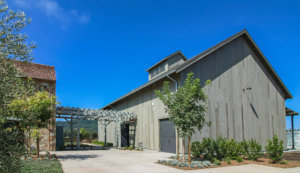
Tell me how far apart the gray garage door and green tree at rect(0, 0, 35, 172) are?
12.6m

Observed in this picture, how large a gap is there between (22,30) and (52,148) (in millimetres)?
16040

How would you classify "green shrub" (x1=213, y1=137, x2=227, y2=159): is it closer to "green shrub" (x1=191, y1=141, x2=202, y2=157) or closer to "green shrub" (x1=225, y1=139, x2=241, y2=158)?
"green shrub" (x1=225, y1=139, x2=241, y2=158)

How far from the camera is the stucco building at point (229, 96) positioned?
16750 mm

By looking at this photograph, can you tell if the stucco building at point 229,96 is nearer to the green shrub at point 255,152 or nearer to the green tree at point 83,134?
the green shrub at point 255,152

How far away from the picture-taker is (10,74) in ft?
15.5

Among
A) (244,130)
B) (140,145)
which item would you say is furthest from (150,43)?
(244,130)

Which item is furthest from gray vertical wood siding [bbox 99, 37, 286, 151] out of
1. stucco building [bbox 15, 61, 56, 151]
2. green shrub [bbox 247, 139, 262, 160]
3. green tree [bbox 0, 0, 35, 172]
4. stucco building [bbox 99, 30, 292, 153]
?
green tree [bbox 0, 0, 35, 172]

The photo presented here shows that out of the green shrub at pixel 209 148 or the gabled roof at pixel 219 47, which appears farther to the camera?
the gabled roof at pixel 219 47

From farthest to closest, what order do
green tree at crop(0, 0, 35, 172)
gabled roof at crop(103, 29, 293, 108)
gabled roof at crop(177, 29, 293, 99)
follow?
1. gabled roof at crop(177, 29, 293, 99)
2. gabled roof at crop(103, 29, 293, 108)
3. green tree at crop(0, 0, 35, 172)

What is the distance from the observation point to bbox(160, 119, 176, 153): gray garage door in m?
16.7

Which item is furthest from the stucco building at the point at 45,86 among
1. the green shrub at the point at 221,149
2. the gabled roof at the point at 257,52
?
the green shrub at the point at 221,149

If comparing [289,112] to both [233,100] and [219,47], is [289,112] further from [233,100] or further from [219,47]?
[219,47]

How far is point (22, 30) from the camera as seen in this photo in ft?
16.2

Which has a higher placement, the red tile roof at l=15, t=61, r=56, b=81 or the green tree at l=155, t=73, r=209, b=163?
the red tile roof at l=15, t=61, r=56, b=81
